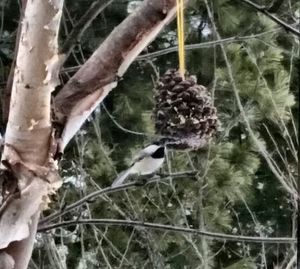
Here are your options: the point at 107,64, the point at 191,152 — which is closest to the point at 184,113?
the point at 107,64

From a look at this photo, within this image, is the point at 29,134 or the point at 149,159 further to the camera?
the point at 149,159

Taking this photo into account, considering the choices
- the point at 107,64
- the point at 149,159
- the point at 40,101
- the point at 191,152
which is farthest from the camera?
the point at 191,152

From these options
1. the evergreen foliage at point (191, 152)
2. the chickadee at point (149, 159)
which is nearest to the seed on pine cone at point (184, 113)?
the chickadee at point (149, 159)

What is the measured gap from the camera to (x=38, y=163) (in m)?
0.61

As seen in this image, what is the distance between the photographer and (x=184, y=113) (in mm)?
681

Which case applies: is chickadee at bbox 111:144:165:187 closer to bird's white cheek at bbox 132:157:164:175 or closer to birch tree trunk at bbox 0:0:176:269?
bird's white cheek at bbox 132:157:164:175

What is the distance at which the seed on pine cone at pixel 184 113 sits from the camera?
678 millimetres

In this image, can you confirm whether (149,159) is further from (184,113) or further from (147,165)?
(184,113)

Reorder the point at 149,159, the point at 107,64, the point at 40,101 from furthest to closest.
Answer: the point at 149,159 < the point at 107,64 < the point at 40,101

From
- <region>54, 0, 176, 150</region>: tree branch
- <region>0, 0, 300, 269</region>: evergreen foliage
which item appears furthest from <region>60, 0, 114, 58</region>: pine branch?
<region>0, 0, 300, 269</region>: evergreen foliage

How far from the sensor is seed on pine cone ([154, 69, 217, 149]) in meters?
0.68

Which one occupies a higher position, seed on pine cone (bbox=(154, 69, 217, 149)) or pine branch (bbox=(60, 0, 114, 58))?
pine branch (bbox=(60, 0, 114, 58))

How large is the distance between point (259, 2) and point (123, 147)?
493 millimetres

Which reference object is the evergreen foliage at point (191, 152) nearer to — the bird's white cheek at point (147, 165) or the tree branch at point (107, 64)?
the bird's white cheek at point (147, 165)
